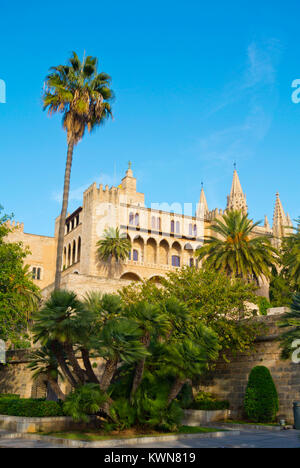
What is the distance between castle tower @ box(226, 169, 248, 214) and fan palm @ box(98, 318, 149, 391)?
5925 centimetres

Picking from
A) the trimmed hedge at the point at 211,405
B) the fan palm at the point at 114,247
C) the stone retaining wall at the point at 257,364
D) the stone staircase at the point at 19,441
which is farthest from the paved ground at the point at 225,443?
the fan palm at the point at 114,247

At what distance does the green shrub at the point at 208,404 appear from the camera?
22.3m

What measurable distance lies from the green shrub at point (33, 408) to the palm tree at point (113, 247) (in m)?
34.9

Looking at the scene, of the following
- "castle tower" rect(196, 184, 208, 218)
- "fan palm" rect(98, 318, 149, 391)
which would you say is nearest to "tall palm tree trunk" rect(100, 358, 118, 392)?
"fan palm" rect(98, 318, 149, 391)

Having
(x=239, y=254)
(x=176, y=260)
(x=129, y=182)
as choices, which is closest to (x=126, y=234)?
(x=176, y=260)

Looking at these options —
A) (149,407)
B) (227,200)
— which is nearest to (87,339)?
(149,407)

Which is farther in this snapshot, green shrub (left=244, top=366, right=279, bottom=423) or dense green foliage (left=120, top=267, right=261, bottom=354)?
dense green foliage (left=120, top=267, right=261, bottom=354)

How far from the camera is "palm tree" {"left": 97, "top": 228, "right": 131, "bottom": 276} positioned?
172ft

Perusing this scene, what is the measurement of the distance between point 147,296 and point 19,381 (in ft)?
35.9

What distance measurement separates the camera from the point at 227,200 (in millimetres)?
75625

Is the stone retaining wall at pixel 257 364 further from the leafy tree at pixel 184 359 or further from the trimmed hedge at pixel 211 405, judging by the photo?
the leafy tree at pixel 184 359

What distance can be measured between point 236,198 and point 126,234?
24679 millimetres

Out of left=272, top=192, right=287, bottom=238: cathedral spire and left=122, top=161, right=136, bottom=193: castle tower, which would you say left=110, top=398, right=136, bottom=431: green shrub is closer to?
left=122, top=161, right=136, bottom=193: castle tower

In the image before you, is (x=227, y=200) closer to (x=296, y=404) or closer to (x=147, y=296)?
(x=147, y=296)
